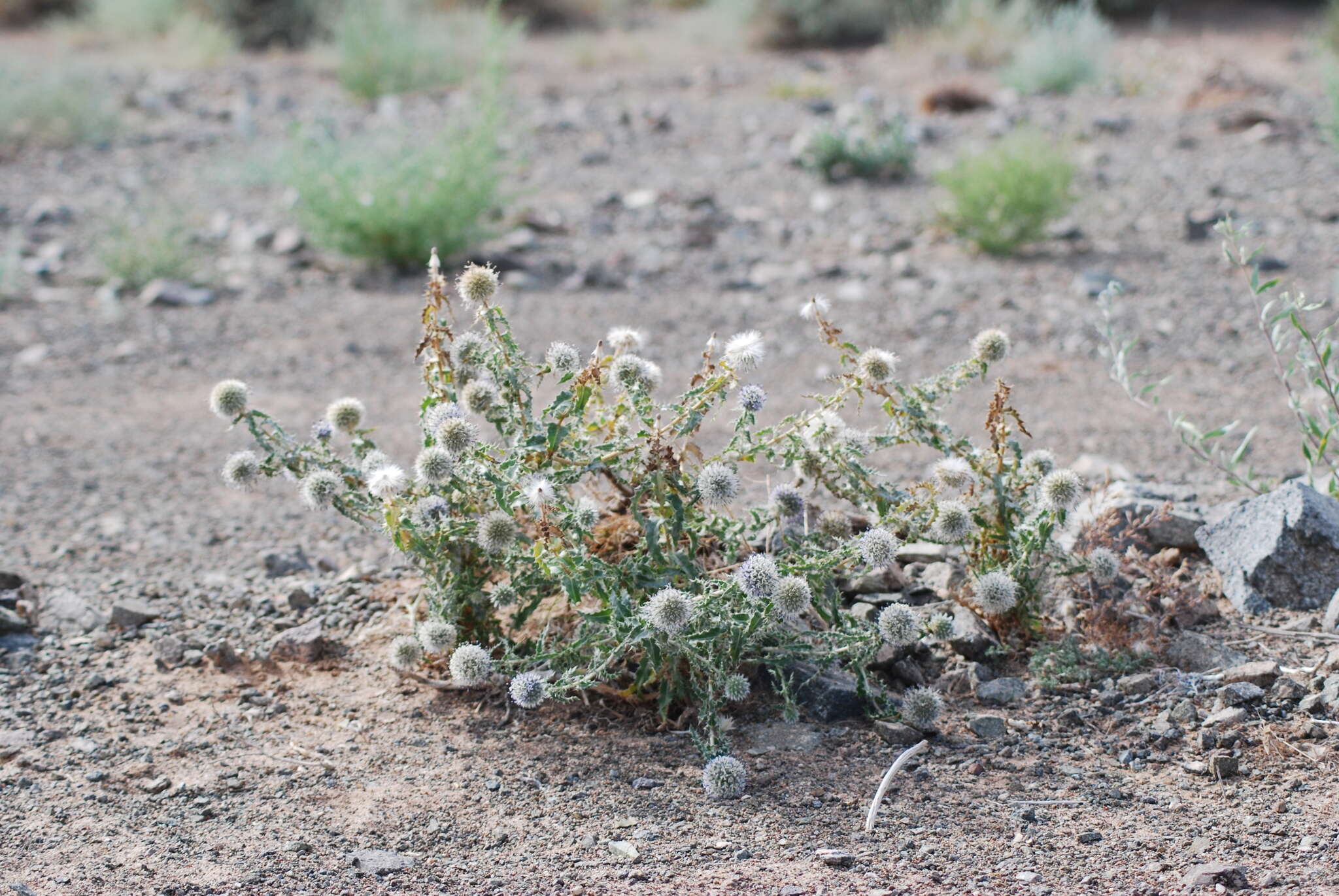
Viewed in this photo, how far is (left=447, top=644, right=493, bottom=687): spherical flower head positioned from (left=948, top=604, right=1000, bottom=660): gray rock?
1.07 m

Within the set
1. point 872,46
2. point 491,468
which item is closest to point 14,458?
point 491,468

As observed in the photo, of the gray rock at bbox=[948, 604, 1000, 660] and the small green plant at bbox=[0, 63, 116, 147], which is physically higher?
the small green plant at bbox=[0, 63, 116, 147]

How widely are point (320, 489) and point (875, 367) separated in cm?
121

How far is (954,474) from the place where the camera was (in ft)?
9.12

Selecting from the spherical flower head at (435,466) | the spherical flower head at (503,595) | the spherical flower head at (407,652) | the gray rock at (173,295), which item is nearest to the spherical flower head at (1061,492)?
the spherical flower head at (503,595)

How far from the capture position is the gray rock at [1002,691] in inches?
116

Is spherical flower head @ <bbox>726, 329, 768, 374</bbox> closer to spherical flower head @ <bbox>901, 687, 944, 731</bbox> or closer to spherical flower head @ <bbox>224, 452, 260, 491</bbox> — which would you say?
spherical flower head @ <bbox>901, 687, 944, 731</bbox>

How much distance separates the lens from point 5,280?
271 inches

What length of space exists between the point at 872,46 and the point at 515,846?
1274 centimetres

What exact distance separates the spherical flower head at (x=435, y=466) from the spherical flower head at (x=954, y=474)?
1.03 meters

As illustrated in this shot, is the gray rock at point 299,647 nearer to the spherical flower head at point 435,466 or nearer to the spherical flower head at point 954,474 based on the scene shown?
the spherical flower head at point 435,466

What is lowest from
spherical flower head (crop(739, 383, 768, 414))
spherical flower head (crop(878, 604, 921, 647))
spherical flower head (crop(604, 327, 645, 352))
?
spherical flower head (crop(878, 604, 921, 647))

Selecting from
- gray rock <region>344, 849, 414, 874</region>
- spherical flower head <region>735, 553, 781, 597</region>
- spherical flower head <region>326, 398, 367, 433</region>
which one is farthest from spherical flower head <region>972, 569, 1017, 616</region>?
spherical flower head <region>326, 398, 367, 433</region>

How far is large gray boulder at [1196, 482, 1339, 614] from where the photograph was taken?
3131 mm
